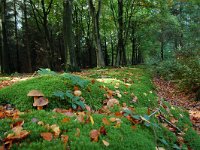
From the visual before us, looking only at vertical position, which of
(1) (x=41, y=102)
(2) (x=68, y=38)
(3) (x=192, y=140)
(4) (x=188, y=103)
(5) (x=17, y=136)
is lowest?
(4) (x=188, y=103)

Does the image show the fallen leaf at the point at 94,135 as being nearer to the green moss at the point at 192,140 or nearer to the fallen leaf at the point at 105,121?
the fallen leaf at the point at 105,121

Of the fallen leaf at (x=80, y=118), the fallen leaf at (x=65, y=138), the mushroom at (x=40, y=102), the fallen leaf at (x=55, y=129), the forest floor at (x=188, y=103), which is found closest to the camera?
the fallen leaf at (x=65, y=138)

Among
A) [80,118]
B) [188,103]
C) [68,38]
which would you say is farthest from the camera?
[68,38]

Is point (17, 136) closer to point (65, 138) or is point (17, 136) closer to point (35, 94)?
point (65, 138)

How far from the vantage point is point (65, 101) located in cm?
413

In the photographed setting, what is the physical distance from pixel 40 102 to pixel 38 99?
9cm

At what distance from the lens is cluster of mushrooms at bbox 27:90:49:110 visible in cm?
375

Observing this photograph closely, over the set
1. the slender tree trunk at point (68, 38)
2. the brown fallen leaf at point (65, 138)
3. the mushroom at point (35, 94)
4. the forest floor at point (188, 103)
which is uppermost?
the slender tree trunk at point (68, 38)

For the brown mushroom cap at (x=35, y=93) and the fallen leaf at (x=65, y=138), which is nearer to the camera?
the fallen leaf at (x=65, y=138)

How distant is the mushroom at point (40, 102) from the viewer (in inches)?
147

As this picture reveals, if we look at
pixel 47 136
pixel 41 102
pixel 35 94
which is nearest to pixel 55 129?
pixel 47 136

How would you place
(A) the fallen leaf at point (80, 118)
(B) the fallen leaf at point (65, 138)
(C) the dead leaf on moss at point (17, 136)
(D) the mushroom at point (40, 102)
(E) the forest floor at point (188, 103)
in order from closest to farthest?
(C) the dead leaf on moss at point (17, 136)
(B) the fallen leaf at point (65, 138)
(A) the fallen leaf at point (80, 118)
(D) the mushroom at point (40, 102)
(E) the forest floor at point (188, 103)

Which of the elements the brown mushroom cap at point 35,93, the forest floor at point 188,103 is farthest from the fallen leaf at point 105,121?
the forest floor at point 188,103

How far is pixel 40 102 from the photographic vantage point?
3.82 m
